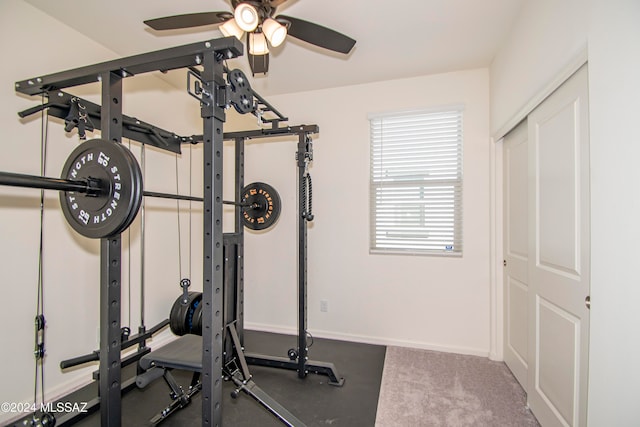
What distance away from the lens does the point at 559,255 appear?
1.58m

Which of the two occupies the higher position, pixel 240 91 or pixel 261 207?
pixel 240 91

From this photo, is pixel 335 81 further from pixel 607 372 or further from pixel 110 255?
pixel 607 372

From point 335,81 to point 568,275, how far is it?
8.17ft

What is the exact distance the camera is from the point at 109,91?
129cm

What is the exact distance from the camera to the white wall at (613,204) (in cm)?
104

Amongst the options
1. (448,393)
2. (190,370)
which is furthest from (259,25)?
(448,393)

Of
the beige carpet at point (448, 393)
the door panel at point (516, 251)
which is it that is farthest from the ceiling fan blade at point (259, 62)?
the beige carpet at point (448, 393)

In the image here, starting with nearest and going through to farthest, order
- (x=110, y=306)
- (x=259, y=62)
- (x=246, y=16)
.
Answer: (x=110, y=306) < (x=246, y=16) < (x=259, y=62)

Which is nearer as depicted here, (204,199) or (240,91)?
(204,199)

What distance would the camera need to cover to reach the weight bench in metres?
1.64

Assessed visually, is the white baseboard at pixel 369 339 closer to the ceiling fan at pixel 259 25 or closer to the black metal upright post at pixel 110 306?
the black metal upright post at pixel 110 306

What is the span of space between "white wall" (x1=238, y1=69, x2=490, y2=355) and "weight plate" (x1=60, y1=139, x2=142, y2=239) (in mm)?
2181

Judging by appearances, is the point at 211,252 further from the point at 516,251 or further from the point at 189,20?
the point at 516,251

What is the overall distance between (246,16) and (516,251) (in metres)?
2.46
